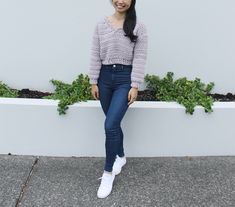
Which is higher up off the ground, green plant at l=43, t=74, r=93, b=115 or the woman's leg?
the woman's leg

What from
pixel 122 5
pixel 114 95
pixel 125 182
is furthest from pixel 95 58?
pixel 125 182

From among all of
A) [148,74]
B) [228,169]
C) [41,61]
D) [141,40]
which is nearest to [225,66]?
[148,74]

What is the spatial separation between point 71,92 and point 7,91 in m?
0.70

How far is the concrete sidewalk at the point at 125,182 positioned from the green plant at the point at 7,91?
0.64m

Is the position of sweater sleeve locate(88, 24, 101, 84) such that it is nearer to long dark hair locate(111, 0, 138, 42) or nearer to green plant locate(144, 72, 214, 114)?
long dark hair locate(111, 0, 138, 42)

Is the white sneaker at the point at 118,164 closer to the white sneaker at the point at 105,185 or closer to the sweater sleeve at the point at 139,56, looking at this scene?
the white sneaker at the point at 105,185

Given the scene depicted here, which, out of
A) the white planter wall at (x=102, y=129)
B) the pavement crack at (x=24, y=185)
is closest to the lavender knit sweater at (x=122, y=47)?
the white planter wall at (x=102, y=129)

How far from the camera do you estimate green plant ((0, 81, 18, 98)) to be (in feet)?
15.4

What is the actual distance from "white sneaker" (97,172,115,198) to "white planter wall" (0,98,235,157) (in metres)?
0.63

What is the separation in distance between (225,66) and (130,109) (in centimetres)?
124

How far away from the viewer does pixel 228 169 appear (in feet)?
14.2

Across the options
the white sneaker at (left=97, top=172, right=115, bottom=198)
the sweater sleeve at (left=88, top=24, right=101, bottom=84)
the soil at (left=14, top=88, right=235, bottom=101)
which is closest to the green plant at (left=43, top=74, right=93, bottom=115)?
the soil at (left=14, top=88, right=235, bottom=101)

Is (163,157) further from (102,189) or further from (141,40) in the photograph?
(141,40)

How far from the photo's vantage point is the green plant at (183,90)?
444cm
